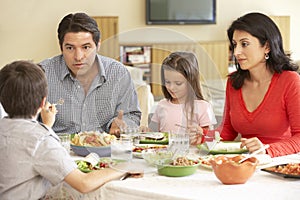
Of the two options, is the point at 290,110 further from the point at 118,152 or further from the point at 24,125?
the point at 24,125

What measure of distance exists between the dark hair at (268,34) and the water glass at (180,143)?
550 millimetres

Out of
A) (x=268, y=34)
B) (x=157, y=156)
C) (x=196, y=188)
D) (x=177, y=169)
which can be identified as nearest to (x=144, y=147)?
(x=157, y=156)

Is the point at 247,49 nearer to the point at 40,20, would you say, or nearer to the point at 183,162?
the point at 183,162

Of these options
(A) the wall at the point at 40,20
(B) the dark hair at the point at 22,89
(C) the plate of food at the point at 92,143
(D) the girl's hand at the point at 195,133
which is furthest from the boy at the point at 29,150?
(A) the wall at the point at 40,20

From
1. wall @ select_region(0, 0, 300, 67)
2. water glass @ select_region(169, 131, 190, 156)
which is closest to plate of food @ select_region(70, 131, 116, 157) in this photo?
water glass @ select_region(169, 131, 190, 156)

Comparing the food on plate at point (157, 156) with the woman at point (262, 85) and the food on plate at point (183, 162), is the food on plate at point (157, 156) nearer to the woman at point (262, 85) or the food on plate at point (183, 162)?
the food on plate at point (183, 162)

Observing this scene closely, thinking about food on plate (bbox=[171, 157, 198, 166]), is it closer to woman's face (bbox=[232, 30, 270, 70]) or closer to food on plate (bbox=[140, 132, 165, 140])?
food on plate (bbox=[140, 132, 165, 140])

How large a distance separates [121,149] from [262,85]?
761 millimetres

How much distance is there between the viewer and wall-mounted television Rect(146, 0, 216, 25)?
790 cm

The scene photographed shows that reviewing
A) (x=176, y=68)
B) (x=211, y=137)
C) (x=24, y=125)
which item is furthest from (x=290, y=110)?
(x=24, y=125)

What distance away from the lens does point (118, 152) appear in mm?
1928

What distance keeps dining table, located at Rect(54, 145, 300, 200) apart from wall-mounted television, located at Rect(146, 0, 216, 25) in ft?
20.6

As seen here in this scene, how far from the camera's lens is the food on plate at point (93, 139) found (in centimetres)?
201

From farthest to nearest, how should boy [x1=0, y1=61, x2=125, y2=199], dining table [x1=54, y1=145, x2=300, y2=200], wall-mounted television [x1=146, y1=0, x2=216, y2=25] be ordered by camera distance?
wall-mounted television [x1=146, y1=0, x2=216, y2=25] → boy [x1=0, y1=61, x2=125, y2=199] → dining table [x1=54, y1=145, x2=300, y2=200]
